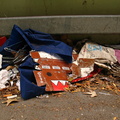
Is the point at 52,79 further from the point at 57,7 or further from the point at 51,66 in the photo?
the point at 57,7

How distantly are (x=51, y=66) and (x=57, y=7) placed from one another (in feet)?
6.06

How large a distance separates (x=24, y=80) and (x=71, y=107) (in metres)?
0.96

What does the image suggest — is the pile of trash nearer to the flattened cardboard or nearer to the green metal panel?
the flattened cardboard

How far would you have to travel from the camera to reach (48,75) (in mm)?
3268

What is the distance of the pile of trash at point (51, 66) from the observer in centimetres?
317

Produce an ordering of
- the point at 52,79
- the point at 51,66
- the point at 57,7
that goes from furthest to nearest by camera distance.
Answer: the point at 57,7, the point at 51,66, the point at 52,79

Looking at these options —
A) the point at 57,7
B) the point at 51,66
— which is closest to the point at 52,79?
the point at 51,66

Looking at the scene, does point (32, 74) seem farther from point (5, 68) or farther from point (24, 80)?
point (5, 68)

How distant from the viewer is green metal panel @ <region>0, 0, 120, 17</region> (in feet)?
14.2

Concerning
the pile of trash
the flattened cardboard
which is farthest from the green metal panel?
the flattened cardboard

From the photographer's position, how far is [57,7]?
4426 millimetres

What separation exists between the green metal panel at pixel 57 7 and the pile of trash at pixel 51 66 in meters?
0.85

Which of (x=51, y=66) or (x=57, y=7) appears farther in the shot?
(x=57, y=7)

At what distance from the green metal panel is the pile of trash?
2.78ft
